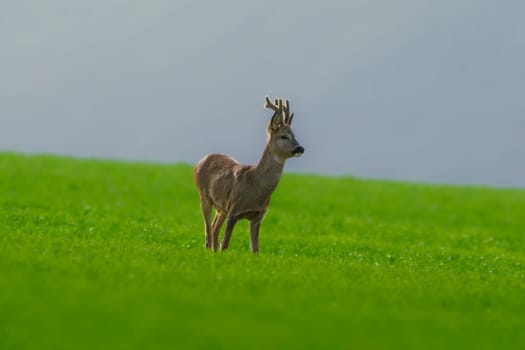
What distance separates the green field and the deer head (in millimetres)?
2066

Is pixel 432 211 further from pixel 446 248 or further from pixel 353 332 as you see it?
pixel 353 332

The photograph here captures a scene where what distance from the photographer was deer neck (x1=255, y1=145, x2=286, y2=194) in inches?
672

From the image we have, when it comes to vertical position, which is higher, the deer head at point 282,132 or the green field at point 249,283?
the deer head at point 282,132

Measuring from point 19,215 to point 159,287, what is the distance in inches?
484

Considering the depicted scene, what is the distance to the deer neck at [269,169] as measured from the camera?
17062mm

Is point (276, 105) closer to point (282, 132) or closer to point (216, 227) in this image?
point (282, 132)

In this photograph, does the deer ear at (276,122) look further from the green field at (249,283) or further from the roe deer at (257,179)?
the green field at (249,283)

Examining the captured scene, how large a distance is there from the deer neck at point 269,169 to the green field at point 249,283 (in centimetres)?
140

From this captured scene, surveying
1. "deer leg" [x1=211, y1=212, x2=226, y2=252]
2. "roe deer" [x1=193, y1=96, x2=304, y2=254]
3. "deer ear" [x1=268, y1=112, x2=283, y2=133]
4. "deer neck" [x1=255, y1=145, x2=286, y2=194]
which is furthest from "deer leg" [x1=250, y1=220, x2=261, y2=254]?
"deer ear" [x1=268, y1=112, x2=283, y2=133]

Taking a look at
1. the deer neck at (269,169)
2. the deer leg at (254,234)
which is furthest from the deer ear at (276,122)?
the deer leg at (254,234)

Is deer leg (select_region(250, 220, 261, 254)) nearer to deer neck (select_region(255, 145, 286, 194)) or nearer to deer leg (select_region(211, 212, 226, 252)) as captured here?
deer neck (select_region(255, 145, 286, 194))

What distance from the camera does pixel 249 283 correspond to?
1402 centimetres

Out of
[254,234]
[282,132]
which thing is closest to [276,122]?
[282,132]

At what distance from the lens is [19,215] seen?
79.9 feet
